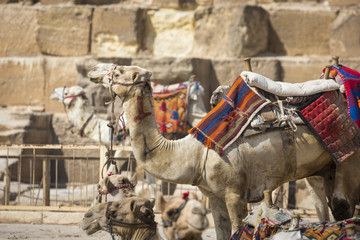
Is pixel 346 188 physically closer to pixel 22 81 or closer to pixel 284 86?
pixel 284 86

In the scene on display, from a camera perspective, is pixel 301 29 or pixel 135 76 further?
pixel 301 29

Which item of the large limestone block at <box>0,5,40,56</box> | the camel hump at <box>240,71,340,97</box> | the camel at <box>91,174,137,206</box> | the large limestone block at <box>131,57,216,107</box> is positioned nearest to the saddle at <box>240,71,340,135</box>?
the camel hump at <box>240,71,340,97</box>

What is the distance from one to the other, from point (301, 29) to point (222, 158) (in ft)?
24.9

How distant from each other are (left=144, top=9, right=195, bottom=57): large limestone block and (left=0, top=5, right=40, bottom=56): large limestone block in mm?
2330

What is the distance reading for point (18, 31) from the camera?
1409cm

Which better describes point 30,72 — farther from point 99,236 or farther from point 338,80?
point 338,80

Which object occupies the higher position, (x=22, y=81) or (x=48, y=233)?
(x=22, y=81)

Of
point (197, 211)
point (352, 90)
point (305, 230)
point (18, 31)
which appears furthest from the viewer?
point (18, 31)

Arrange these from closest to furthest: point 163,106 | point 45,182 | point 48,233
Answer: point 48,233 < point 45,182 < point 163,106

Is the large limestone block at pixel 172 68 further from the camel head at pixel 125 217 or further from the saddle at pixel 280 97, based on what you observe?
the camel head at pixel 125 217

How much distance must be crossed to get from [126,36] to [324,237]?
9.47 meters

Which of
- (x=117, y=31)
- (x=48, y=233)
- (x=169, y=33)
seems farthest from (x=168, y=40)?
(x=48, y=233)

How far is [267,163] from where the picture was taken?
600 centimetres

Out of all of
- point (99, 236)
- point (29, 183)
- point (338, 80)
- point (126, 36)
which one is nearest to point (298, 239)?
point (338, 80)
